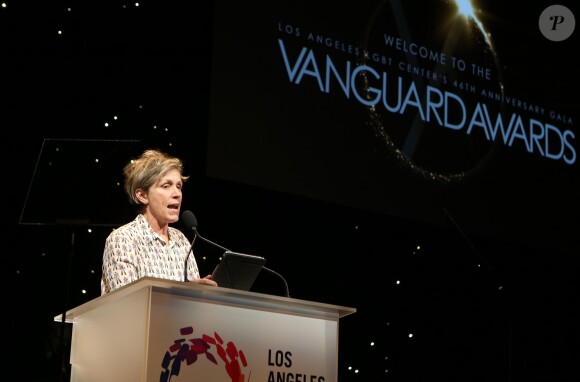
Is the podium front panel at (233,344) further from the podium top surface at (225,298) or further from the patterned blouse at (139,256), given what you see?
the patterned blouse at (139,256)

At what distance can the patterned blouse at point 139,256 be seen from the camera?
9.51 ft

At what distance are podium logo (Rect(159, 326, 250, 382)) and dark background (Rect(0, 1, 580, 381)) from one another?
596mm

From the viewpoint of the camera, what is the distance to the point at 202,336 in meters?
2.47

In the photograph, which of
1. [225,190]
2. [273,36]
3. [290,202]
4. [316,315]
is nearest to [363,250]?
[290,202]

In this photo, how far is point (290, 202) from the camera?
4863 millimetres

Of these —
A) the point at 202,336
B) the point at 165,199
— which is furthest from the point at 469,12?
the point at 202,336

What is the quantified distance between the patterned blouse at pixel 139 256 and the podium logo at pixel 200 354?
1.65 ft

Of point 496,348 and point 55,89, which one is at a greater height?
point 55,89

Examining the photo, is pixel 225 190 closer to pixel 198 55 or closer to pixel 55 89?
pixel 198 55

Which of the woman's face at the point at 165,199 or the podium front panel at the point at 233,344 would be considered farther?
the woman's face at the point at 165,199

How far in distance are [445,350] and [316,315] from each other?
2.87 m

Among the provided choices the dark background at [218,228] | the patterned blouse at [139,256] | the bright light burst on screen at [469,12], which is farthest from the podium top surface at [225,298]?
the bright light burst on screen at [469,12]

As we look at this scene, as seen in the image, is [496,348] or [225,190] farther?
[496,348]

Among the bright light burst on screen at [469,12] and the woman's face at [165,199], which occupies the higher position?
the bright light burst on screen at [469,12]
